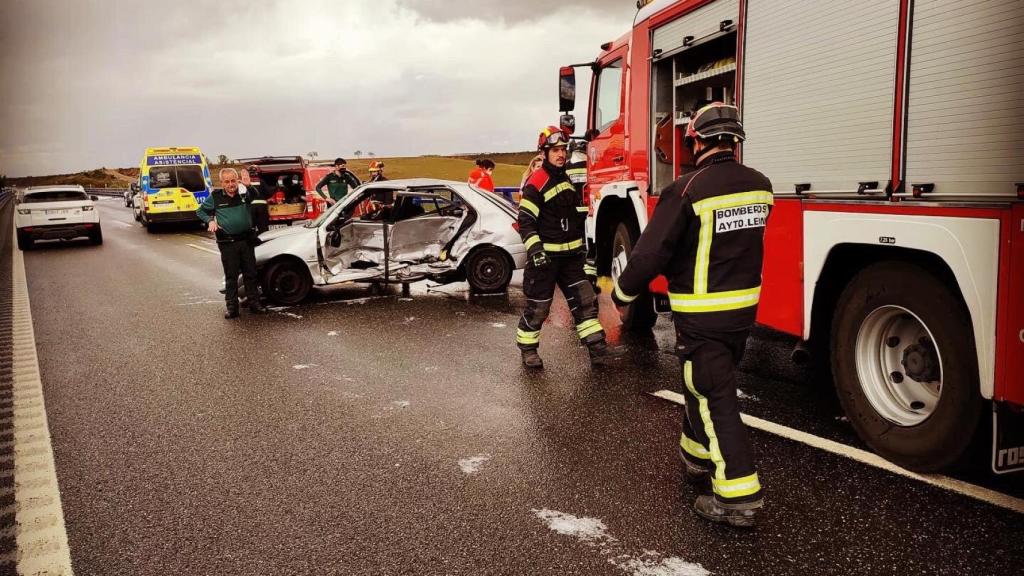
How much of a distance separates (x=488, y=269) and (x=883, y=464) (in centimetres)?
638

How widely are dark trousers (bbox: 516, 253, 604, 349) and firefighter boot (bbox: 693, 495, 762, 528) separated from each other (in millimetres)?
2748

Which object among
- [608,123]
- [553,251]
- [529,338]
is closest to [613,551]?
[529,338]

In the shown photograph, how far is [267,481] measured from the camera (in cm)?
387

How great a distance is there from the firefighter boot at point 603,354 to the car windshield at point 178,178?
20221 millimetres

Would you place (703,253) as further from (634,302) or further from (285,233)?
(285,233)

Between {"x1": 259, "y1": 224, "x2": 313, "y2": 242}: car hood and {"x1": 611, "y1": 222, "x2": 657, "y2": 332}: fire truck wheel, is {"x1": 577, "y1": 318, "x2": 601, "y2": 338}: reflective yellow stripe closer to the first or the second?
{"x1": 611, "y1": 222, "x2": 657, "y2": 332}: fire truck wheel

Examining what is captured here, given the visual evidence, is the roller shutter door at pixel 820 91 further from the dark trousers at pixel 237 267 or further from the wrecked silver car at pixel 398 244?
the dark trousers at pixel 237 267

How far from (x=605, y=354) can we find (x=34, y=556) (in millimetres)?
3994

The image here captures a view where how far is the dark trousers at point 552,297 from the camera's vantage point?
5996 millimetres

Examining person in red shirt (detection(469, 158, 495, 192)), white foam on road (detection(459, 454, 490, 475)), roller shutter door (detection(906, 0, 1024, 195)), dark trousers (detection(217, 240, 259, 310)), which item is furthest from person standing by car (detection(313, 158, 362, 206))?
roller shutter door (detection(906, 0, 1024, 195))

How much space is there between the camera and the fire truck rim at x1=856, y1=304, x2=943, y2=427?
368 cm

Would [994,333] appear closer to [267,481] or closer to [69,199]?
[267,481]

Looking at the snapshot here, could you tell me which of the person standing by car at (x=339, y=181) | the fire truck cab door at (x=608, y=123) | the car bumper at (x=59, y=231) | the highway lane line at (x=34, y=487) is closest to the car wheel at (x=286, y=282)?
the highway lane line at (x=34, y=487)

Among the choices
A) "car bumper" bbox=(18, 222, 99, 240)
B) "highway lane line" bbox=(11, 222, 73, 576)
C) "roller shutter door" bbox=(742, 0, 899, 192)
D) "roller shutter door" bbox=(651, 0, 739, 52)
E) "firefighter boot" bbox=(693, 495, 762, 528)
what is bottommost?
"highway lane line" bbox=(11, 222, 73, 576)
